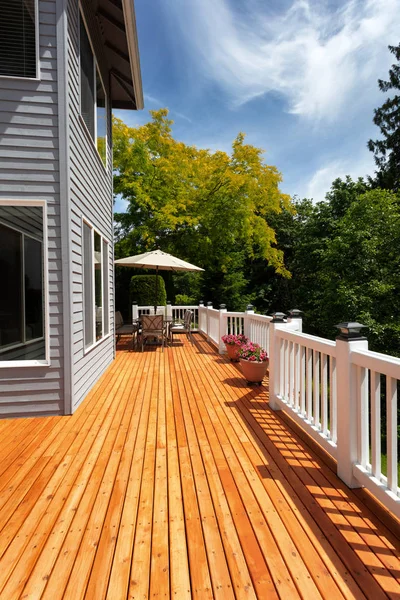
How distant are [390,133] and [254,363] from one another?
18053 mm

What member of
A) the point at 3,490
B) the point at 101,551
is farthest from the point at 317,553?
the point at 3,490

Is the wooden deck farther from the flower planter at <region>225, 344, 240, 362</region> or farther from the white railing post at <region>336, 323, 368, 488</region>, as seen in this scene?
the flower planter at <region>225, 344, 240, 362</region>

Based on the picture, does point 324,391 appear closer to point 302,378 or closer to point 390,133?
point 302,378

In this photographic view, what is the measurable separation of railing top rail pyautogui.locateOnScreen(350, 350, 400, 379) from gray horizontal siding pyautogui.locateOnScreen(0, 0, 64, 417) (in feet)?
9.40

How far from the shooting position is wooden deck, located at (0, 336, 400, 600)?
1418mm

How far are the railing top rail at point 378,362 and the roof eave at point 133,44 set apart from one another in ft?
16.8

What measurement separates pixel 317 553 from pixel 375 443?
2.21ft

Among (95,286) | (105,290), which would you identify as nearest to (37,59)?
(95,286)

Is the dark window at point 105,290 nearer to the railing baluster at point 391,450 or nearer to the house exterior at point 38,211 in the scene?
the house exterior at point 38,211

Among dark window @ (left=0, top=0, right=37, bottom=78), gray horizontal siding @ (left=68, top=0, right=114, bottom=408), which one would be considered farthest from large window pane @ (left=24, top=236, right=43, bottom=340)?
dark window @ (left=0, top=0, right=37, bottom=78)

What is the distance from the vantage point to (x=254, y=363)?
443cm

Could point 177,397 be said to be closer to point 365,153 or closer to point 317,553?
point 317,553

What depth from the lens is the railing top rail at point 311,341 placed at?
95.0 inches

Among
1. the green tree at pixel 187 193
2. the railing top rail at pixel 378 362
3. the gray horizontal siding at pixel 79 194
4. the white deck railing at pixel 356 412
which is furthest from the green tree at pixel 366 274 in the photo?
the railing top rail at pixel 378 362
